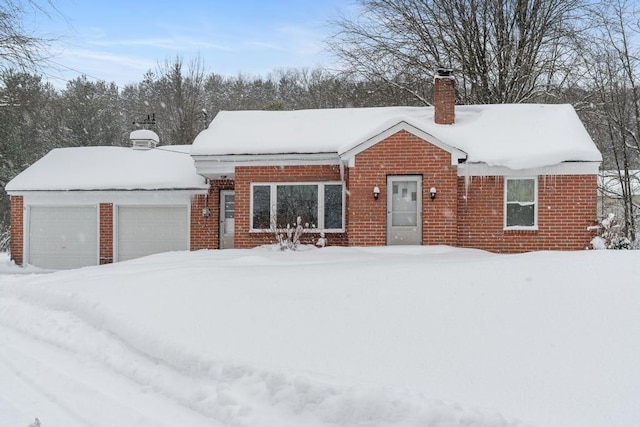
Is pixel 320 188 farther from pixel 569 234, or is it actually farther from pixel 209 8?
pixel 209 8

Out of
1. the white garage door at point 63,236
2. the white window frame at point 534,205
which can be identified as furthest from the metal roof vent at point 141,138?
the white window frame at point 534,205

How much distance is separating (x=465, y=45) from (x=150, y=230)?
53.2ft

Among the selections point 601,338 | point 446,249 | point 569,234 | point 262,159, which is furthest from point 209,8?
point 601,338

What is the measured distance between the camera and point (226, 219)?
16.9 meters

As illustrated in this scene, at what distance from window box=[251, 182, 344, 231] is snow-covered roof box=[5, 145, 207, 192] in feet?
9.23

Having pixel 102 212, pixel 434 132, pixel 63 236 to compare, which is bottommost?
pixel 63 236

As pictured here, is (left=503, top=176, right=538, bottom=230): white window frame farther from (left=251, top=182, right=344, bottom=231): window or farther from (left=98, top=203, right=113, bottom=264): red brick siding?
(left=98, top=203, right=113, bottom=264): red brick siding

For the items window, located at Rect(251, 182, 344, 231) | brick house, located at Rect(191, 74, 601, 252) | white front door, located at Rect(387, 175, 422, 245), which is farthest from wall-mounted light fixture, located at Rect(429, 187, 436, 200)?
window, located at Rect(251, 182, 344, 231)

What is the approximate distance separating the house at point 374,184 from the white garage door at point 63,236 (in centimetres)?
13

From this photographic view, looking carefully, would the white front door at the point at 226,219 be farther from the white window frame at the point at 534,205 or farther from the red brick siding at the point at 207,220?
the white window frame at the point at 534,205

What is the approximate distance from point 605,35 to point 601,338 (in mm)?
20500

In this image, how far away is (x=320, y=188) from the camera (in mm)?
14422

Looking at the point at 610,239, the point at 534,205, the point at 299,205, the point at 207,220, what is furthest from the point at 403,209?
the point at 207,220

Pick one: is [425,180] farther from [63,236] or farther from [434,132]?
[63,236]
